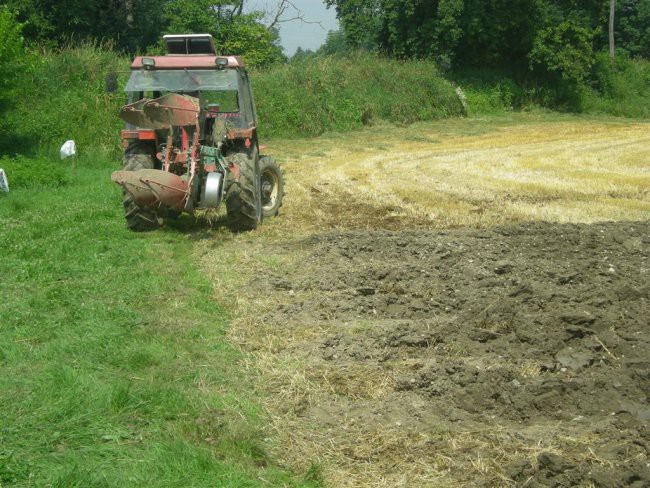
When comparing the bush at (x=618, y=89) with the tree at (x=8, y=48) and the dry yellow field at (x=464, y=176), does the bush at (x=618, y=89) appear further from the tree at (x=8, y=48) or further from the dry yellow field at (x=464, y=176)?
the tree at (x=8, y=48)

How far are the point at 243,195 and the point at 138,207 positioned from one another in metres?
1.27

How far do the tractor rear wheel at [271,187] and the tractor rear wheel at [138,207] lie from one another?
168 cm

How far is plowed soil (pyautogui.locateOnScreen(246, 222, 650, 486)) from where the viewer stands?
422 centimetres

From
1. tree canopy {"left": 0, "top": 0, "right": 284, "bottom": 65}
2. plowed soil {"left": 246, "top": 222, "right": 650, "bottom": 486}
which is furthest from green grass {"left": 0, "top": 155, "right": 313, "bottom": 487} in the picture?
tree canopy {"left": 0, "top": 0, "right": 284, "bottom": 65}

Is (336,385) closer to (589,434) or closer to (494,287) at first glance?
(589,434)

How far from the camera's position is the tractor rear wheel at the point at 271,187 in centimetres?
1103

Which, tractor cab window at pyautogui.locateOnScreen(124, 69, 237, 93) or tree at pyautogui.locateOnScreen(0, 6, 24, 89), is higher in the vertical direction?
tree at pyautogui.locateOnScreen(0, 6, 24, 89)

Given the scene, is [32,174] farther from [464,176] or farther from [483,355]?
[483,355]

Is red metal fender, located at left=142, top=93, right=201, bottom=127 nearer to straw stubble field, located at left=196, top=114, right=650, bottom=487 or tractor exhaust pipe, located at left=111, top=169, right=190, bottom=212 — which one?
tractor exhaust pipe, located at left=111, top=169, right=190, bottom=212

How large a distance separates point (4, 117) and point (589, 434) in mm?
14717

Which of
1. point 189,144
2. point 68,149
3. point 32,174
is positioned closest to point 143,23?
point 68,149

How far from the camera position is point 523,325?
5.80 metres

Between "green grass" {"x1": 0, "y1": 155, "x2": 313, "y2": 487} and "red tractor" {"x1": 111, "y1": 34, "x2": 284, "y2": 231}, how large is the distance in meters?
0.68

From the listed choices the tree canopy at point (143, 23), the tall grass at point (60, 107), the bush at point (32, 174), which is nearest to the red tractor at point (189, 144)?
the bush at point (32, 174)
